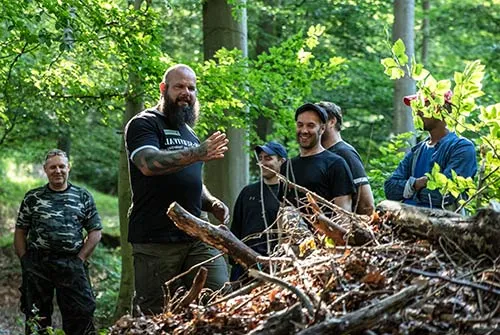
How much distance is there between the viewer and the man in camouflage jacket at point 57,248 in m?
7.73

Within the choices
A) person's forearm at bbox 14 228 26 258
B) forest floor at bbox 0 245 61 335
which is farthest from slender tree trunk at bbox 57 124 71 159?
person's forearm at bbox 14 228 26 258

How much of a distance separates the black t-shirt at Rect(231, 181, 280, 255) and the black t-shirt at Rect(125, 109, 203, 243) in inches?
41.5

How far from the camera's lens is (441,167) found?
554 centimetres

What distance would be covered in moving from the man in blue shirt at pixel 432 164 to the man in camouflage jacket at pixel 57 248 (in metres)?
3.47

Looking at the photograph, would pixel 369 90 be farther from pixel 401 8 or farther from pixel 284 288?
pixel 284 288

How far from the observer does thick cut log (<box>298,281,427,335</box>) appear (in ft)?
9.33

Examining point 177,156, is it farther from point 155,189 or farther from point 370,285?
point 370,285

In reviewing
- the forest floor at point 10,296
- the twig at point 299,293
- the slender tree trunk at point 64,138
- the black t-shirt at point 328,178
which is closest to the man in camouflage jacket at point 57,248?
the forest floor at point 10,296

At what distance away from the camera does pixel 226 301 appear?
11.8 ft

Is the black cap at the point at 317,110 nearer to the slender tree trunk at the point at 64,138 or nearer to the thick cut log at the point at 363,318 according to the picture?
the thick cut log at the point at 363,318

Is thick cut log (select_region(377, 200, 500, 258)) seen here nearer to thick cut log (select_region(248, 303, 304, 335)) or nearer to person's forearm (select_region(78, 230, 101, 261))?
thick cut log (select_region(248, 303, 304, 335))

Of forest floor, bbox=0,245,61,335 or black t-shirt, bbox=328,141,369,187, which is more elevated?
black t-shirt, bbox=328,141,369,187

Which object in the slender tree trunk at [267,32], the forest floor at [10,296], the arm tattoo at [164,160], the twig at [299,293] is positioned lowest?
the forest floor at [10,296]

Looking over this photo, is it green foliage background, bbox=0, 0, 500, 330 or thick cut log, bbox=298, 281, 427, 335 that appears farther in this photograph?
green foliage background, bbox=0, 0, 500, 330
